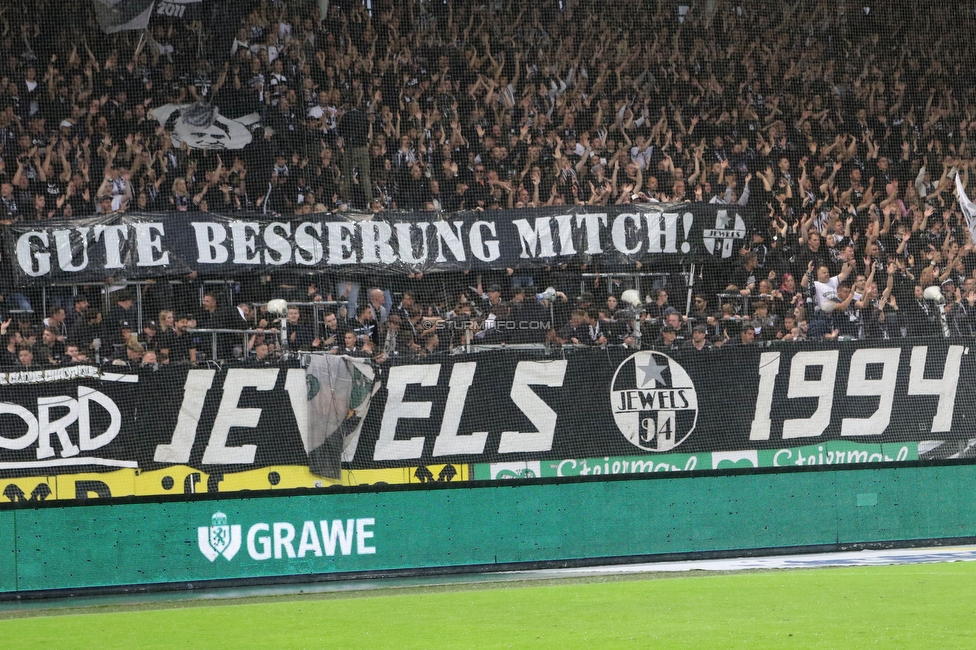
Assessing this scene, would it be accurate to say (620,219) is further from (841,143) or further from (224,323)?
(224,323)

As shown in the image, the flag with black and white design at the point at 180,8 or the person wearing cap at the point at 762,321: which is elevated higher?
the flag with black and white design at the point at 180,8

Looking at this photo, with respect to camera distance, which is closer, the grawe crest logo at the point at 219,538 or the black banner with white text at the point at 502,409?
the grawe crest logo at the point at 219,538

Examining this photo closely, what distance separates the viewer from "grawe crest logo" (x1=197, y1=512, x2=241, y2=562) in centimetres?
1021

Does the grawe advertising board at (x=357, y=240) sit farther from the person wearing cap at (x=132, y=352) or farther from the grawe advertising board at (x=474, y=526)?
the grawe advertising board at (x=474, y=526)

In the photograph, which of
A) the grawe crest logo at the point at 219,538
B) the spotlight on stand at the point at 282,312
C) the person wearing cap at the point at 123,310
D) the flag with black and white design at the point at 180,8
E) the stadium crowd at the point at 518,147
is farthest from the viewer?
the flag with black and white design at the point at 180,8

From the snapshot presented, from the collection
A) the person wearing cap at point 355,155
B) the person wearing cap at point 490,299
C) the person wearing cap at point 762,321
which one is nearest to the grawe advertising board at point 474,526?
the person wearing cap at point 762,321

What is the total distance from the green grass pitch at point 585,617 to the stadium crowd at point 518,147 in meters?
3.64

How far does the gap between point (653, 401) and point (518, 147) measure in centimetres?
406

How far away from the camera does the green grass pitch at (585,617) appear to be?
6625mm

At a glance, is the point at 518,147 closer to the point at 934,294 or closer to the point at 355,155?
the point at 355,155

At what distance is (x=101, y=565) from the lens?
10.1m

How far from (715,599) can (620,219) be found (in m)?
5.93

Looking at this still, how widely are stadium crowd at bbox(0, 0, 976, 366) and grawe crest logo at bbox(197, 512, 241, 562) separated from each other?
7.31ft

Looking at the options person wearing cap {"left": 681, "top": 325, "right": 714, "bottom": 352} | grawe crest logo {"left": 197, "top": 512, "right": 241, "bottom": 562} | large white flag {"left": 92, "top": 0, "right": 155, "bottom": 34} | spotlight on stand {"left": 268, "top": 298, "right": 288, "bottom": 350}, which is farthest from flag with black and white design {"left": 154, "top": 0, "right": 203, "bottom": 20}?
person wearing cap {"left": 681, "top": 325, "right": 714, "bottom": 352}
